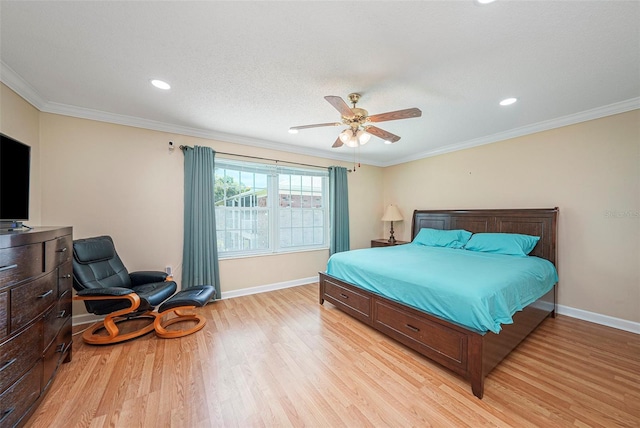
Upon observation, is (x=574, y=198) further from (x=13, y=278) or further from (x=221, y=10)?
(x=13, y=278)

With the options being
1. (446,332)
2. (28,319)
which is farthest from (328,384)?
(28,319)

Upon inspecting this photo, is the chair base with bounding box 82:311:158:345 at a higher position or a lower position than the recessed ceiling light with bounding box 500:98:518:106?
lower

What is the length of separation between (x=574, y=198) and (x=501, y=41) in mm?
2565

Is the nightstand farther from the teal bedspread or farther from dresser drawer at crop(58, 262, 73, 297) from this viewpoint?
dresser drawer at crop(58, 262, 73, 297)

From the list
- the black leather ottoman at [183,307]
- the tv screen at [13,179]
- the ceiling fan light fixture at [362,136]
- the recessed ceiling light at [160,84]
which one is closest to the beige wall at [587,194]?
the ceiling fan light fixture at [362,136]

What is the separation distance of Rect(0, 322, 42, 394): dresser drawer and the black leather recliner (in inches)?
30.3

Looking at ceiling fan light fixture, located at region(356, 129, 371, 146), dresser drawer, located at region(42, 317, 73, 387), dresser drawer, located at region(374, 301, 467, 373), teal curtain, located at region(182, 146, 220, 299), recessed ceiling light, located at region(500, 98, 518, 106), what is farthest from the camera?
teal curtain, located at region(182, 146, 220, 299)

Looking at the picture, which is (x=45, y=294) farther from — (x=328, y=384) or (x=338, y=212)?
(x=338, y=212)

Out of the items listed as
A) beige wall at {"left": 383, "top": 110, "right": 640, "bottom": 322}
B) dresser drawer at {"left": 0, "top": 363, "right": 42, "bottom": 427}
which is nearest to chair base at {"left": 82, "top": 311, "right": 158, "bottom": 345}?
dresser drawer at {"left": 0, "top": 363, "right": 42, "bottom": 427}

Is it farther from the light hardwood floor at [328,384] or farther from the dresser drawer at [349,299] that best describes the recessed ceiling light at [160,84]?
the dresser drawer at [349,299]

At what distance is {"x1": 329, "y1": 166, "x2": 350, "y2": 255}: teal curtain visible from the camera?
464 centimetres

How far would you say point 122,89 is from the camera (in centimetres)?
233

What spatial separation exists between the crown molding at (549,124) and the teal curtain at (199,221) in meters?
3.96

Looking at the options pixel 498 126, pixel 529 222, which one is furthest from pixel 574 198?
pixel 498 126
